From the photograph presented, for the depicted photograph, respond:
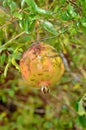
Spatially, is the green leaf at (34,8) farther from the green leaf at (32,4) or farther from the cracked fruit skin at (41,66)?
the cracked fruit skin at (41,66)

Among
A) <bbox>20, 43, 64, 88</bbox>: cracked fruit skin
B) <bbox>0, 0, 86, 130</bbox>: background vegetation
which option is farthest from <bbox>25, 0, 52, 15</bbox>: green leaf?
<bbox>20, 43, 64, 88</bbox>: cracked fruit skin

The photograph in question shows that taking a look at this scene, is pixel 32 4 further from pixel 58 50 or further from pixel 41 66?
pixel 58 50

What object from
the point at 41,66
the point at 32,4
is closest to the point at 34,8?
the point at 32,4

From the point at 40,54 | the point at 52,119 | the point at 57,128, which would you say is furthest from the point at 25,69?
the point at 52,119

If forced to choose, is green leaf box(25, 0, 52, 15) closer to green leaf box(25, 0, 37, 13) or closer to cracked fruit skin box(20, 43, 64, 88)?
green leaf box(25, 0, 37, 13)

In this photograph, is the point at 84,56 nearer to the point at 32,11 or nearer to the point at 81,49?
the point at 81,49

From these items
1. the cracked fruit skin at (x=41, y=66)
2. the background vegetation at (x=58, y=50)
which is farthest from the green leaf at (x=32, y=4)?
the cracked fruit skin at (x=41, y=66)
